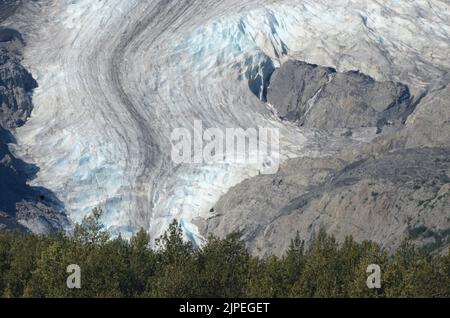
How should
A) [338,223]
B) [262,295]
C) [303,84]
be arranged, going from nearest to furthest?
[262,295] → [338,223] → [303,84]

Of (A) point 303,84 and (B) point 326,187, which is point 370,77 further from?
(B) point 326,187

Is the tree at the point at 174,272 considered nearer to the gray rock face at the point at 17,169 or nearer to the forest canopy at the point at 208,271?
the forest canopy at the point at 208,271

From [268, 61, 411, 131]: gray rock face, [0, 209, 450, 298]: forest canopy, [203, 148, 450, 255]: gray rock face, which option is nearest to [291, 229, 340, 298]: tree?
[0, 209, 450, 298]: forest canopy

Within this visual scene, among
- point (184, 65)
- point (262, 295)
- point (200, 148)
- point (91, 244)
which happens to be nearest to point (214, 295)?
point (262, 295)

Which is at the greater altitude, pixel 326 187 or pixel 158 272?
pixel 326 187

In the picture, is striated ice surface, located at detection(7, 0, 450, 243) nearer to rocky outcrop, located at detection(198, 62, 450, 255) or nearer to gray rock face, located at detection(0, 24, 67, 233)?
gray rock face, located at detection(0, 24, 67, 233)
